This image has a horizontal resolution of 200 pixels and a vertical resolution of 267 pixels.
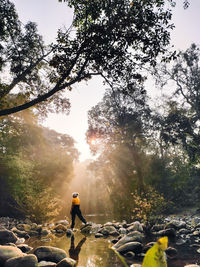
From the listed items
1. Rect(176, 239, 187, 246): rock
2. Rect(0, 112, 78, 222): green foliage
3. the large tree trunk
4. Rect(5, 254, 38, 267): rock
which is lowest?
Rect(176, 239, 187, 246): rock

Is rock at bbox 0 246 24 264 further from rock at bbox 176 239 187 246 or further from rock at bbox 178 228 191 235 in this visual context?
rock at bbox 178 228 191 235

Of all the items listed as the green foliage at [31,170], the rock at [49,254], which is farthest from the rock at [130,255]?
the green foliage at [31,170]

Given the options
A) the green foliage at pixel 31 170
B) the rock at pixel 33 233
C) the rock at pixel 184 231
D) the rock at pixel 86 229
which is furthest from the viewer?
the green foliage at pixel 31 170

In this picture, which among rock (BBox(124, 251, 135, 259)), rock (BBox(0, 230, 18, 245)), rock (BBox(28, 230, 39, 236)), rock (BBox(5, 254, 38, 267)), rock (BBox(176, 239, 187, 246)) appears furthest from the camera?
rock (BBox(28, 230, 39, 236))

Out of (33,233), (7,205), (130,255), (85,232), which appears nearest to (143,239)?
(130,255)

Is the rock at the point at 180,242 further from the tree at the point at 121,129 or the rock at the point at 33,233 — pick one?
the tree at the point at 121,129

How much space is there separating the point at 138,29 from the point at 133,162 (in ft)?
53.7

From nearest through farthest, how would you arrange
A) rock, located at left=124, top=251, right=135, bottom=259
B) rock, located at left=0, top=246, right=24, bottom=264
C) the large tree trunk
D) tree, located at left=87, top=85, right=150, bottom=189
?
rock, located at left=0, top=246, right=24, bottom=264, rock, located at left=124, top=251, right=135, bottom=259, the large tree trunk, tree, located at left=87, top=85, right=150, bottom=189

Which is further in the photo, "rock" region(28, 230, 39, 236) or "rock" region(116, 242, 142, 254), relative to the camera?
"rock" region(28, 230, 39, 236)

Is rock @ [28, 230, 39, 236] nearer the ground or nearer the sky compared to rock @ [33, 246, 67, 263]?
nearer the ground

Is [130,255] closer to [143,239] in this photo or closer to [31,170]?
[143,239]

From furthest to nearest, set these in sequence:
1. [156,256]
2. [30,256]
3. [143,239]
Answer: [143,239] → [30,256] → [156,256]

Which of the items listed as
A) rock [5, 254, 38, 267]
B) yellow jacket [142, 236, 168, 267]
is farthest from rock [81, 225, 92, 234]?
yellow jacket [142, 236, 168, 267]

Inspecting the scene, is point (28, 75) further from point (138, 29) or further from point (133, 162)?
point (133, 162)
